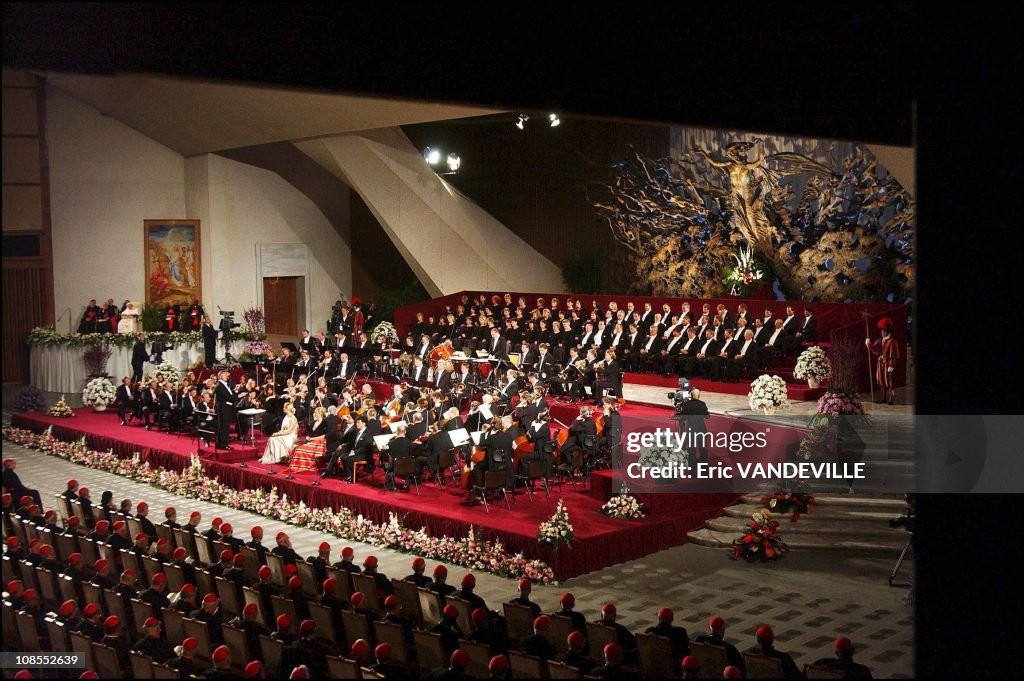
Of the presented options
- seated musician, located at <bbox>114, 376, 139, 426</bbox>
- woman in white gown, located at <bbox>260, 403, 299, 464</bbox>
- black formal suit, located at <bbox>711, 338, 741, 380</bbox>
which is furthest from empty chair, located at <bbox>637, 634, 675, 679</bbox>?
seated musician, located at <bbox>114, 376, 139, 426</bbox>

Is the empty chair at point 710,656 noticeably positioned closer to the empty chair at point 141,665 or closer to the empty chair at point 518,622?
the empty chair at point 518,622

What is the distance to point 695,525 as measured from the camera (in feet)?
44.1

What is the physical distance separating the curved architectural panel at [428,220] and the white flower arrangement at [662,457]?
13.0 m

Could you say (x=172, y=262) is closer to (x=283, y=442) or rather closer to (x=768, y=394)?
(x=283, y=442)

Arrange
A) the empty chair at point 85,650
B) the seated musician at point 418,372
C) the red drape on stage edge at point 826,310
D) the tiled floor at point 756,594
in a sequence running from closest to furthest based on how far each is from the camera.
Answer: the empty chair at point 85,650
the tiled floor at point 756,594
the red drape on stage edge at point 826,310
the seated musician at point 418,372

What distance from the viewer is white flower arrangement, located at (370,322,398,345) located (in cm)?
2309

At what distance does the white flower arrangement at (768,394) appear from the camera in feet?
48.8

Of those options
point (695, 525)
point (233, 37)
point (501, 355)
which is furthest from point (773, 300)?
point (233, 37)

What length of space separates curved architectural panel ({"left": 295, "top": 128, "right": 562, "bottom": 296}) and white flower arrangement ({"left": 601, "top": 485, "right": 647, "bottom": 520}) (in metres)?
13.6

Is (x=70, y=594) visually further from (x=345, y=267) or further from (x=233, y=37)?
(x=345, y=267)

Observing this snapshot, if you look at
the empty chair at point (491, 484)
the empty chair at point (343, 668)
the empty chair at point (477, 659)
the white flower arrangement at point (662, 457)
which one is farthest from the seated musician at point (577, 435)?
the empty chair at point (343, 668)

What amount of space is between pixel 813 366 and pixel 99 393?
13.7 metres

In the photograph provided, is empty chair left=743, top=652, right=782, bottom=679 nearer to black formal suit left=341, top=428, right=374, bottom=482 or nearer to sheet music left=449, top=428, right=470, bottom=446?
sheet music left=449, top=428, right=470, bottom=446

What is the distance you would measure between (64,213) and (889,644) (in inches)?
880
